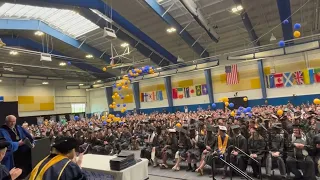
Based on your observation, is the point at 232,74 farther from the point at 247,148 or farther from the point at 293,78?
the point at 247,148

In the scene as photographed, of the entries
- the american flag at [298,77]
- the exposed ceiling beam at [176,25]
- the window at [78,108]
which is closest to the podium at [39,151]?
the exposed ceiling beam at [176,25]

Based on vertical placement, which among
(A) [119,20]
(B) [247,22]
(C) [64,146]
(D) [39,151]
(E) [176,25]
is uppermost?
(A) [119,20]

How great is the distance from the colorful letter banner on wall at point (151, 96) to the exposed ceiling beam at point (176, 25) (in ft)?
24.5

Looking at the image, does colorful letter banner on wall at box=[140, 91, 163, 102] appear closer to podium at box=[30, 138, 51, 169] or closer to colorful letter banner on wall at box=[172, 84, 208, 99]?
colorful letter banner on wall at box=[172, 84, 208, 99]

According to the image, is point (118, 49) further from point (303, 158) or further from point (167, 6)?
point (303, 158)

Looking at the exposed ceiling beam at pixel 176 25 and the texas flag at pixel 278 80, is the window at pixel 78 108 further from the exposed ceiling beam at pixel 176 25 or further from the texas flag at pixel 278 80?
the texas flag at pixel 278 80

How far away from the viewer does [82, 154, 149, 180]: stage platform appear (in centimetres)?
417

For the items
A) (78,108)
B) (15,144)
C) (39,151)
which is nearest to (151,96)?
(78,108)

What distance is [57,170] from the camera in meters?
2.23

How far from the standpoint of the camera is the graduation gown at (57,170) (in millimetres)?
2219

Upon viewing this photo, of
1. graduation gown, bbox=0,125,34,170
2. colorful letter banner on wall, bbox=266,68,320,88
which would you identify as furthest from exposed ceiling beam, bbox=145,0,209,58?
graduation gown, bbox=0,125,34,170

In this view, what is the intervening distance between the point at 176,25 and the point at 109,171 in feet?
43.3

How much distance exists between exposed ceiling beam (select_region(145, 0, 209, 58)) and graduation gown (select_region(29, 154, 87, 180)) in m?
11.4

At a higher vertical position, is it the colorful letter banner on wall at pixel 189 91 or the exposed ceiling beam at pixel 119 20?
the exposed ceiling beam at pixel 119 20
